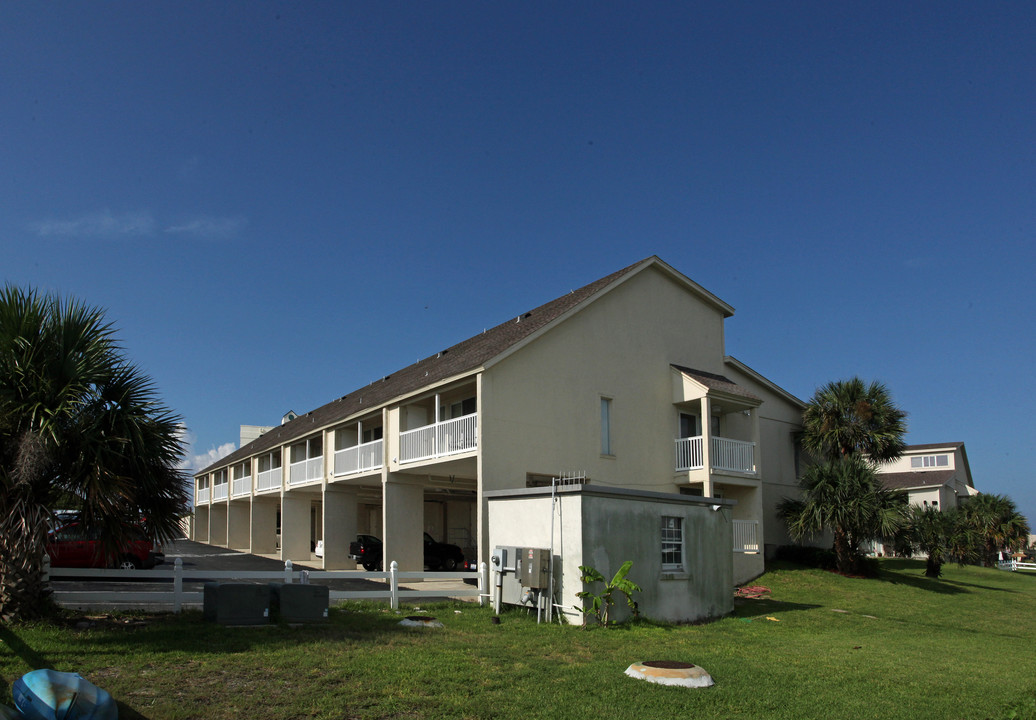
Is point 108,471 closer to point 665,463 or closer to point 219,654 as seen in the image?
point 219,654

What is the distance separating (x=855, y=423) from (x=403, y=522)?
16.5 meters

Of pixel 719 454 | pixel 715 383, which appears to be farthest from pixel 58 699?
pixel 715 383

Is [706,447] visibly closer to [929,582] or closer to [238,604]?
[929,582]

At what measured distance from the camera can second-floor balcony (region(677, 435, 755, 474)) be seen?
2445cm

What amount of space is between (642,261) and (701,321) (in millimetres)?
3696

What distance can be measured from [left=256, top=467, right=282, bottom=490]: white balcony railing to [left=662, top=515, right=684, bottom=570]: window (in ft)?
74.3

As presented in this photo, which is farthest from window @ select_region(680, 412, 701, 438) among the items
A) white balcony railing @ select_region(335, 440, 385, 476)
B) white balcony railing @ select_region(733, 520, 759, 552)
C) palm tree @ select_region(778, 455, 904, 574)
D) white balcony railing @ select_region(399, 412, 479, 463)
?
white balcony railing @ select_region(335, 440, 385, 476)

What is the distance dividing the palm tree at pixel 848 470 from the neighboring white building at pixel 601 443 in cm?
137

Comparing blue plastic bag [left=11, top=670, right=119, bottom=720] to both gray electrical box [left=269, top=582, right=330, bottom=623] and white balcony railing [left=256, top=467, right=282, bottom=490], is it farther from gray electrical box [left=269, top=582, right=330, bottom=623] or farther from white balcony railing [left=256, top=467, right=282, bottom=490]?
white balcony railing [left=256, top=467, right=282, bottom=490]

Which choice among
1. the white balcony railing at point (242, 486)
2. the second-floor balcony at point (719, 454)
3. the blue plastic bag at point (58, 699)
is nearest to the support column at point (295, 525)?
the white balcony railing at point (242, 486)

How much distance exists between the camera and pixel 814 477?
26.2 meters

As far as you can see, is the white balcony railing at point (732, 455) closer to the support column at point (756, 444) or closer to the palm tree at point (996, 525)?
the support column at point (756, 444)

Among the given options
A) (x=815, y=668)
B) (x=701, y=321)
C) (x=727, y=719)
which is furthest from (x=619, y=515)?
(x=701, y=321)

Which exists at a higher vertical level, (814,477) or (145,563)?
(814,477)
